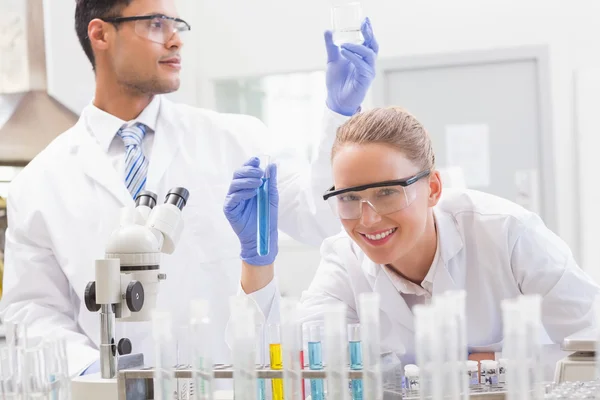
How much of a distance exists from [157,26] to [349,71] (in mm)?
625

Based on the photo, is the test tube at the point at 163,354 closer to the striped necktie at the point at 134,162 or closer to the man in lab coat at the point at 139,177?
the man in lab coat at the point at 139,177

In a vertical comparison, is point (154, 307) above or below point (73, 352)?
above

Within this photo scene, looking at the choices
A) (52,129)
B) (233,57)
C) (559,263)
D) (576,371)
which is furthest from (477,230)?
(233,57)

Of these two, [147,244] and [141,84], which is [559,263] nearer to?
[147,244]

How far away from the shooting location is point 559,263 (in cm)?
173

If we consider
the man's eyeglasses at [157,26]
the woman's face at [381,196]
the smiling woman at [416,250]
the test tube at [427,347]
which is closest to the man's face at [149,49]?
the man's eyeglasses at [157,26]

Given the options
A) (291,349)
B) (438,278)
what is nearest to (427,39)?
(438,278)

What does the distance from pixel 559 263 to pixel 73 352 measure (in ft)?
3.68

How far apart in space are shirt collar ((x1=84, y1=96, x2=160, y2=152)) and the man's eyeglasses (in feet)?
0.71

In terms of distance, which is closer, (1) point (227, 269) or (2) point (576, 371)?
(2) point (576, 371)

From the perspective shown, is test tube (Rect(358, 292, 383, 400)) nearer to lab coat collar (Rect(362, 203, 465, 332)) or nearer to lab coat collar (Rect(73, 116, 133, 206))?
lab coat collar (Rect(362, 203, 465, 332))

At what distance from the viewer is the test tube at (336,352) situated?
1024mm

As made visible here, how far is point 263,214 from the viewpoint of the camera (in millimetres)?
1869

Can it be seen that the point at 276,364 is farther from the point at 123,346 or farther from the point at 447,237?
the point at 447,237
